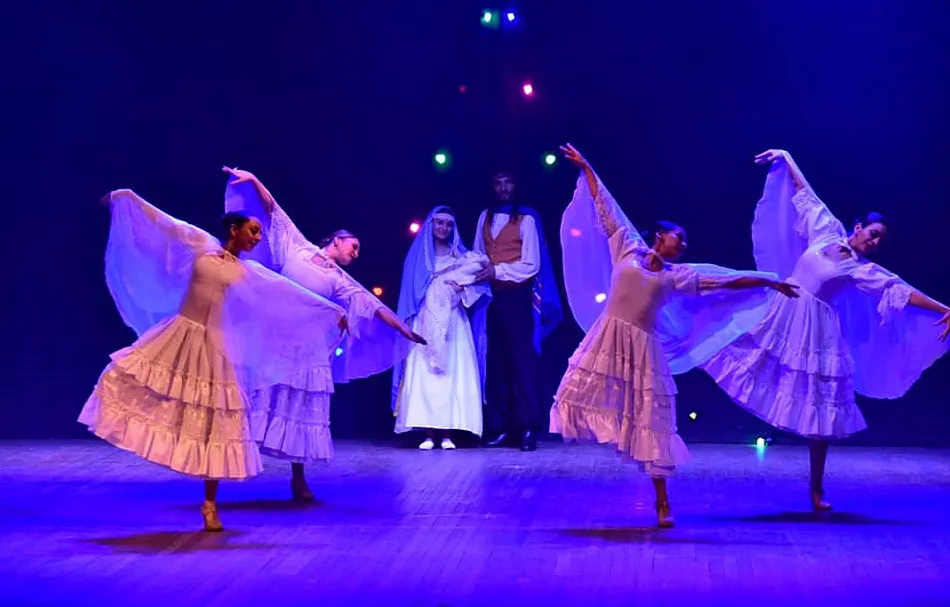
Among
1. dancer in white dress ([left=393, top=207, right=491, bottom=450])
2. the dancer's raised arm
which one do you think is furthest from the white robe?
the dancer's raised arm

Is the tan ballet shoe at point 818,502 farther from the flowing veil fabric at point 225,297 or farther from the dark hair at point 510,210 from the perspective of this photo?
the dark hair at point 510,210

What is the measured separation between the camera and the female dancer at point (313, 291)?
6812 millimetres

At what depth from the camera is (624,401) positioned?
20.2 feet

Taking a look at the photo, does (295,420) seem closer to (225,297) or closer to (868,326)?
(225,297)

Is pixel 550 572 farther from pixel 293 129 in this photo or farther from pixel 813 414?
pixel 293 129

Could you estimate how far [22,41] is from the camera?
9734 millimetres

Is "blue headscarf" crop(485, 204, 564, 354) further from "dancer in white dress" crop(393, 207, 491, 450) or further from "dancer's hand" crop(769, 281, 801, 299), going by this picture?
"dancer's hand" crop(769, 281, 801, 299)

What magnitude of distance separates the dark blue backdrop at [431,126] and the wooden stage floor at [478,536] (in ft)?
4.89

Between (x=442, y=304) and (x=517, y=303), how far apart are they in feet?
1.61

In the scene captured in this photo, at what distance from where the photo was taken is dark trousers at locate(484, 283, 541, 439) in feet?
31.0

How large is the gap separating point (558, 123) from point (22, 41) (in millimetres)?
3566

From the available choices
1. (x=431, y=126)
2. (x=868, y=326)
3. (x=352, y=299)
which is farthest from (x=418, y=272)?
(x=868, y=326)

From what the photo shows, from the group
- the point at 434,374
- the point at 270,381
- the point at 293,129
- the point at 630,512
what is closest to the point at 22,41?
the point at 293,129

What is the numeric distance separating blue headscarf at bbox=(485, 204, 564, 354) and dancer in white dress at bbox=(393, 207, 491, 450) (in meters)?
0.32
